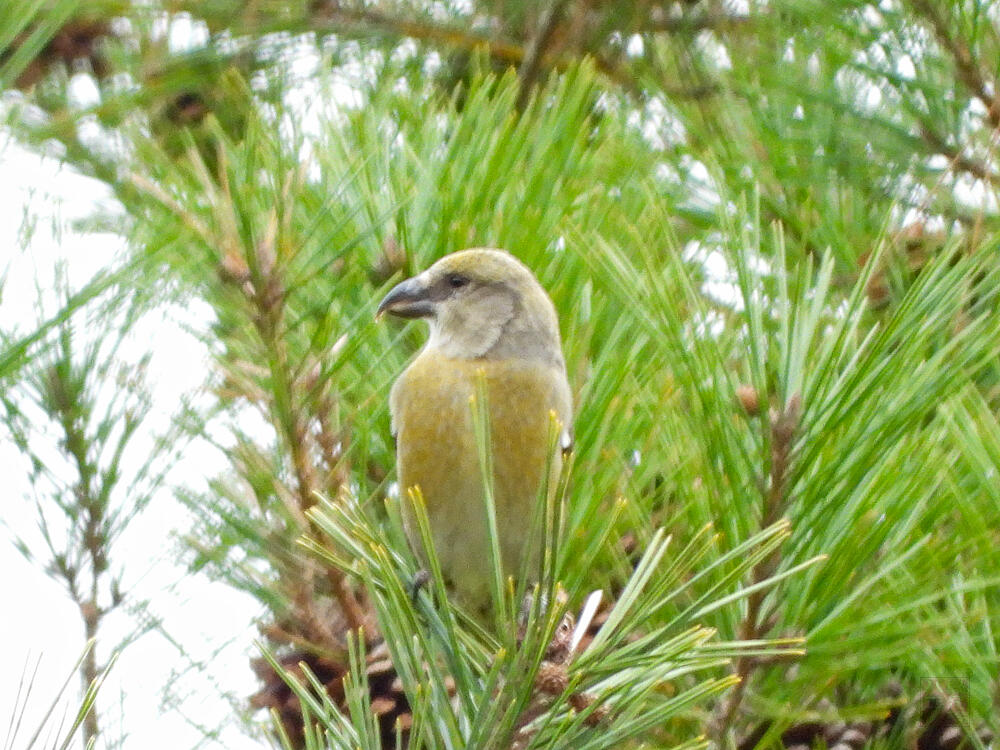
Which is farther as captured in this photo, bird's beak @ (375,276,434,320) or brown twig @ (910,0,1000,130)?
brown twig @ (910,0,1000,130)

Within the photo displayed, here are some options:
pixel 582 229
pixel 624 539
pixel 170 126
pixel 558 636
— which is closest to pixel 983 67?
pixel 582 229

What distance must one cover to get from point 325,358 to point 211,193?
0.26 metres

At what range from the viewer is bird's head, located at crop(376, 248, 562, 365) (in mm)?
2123

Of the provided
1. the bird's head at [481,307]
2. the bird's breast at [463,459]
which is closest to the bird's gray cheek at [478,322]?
the bird's head at [481,307]

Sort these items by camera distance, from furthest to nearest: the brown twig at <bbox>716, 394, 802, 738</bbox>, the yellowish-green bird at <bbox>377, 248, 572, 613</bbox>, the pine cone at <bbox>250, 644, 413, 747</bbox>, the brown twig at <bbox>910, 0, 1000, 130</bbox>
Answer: the brown twig at <bbox>910, 0, 1000, 130</bbox>
the yellowish-green bird at <bbox>377, 248, 572, 613</bbox>
the pine cone at <bbox>250, 644, 413, 747</bbox>
the brown twig at <bbox>716, 394, 802, 738</bbox>

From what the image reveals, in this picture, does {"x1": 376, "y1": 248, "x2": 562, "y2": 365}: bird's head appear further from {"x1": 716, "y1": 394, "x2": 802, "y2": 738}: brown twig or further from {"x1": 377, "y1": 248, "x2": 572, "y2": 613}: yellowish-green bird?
{"x1": 716, "y1": 394, "x2": 802, "y2": 738}: brown twig

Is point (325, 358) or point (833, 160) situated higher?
point (833, 160)

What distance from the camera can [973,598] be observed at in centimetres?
165

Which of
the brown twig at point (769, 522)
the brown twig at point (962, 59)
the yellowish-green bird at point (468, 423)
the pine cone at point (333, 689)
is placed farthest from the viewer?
the brown twig at point (962, 59)

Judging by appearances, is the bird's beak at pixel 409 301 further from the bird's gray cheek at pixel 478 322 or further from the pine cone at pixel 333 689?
the pine cone at pixel 333 689

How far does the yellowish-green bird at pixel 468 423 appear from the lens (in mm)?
2080

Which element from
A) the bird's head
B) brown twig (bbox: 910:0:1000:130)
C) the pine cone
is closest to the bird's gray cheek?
the bird's head

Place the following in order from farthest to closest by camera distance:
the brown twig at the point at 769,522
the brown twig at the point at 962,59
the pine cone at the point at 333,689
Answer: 1. the brown twig at the point at 962,59
2. the pine cone at the point at 333,689
3. the brown twig at the point at 769,522

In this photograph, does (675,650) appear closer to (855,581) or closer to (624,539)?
(855,581)
